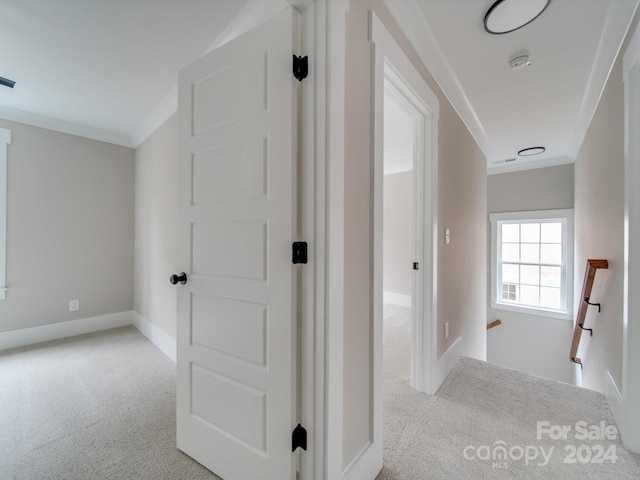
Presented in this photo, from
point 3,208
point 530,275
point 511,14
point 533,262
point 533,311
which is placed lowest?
point 533,311

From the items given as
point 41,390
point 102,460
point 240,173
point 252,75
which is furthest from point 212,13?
point 41,390

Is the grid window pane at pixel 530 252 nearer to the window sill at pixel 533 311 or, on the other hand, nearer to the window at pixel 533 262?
the window at pixel 533 262

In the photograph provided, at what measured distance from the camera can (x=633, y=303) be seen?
57.0 inches

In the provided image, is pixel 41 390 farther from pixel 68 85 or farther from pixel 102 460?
pixel 68 85

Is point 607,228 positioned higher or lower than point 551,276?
higher

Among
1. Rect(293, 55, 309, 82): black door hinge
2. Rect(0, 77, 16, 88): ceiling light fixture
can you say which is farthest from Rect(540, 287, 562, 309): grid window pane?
Rect(0, 77, 16, 88): ceiling light fixture

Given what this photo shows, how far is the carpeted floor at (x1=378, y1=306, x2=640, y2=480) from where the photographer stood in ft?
4.33

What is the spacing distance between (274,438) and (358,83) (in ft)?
4.96

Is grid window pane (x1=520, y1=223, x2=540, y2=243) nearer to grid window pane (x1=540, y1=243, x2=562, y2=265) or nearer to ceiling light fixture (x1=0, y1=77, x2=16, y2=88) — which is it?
grid window pane (x1=540, y1=243, x2=562, y2=265)

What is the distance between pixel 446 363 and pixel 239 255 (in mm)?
1962

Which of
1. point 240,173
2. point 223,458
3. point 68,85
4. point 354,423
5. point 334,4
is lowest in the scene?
point 223,458

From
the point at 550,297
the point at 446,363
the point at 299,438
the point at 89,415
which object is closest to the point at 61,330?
the point at 89,415

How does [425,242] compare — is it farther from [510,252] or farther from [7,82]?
[510,252]

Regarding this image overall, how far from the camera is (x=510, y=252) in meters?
4.93
